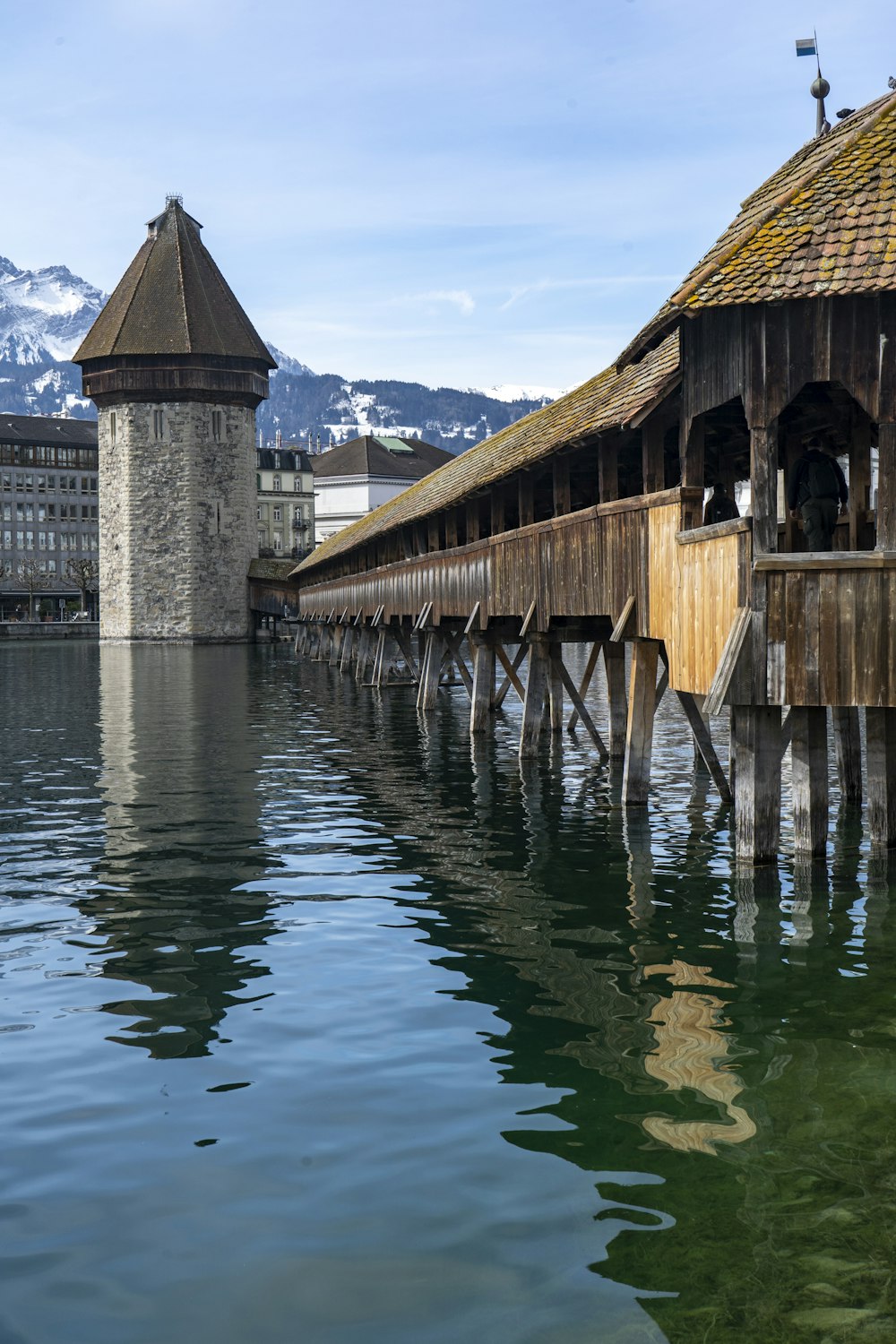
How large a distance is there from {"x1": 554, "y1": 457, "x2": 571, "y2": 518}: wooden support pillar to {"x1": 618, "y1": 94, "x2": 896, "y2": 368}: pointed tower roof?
5.58m

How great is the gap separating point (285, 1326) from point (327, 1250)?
0.43 metres

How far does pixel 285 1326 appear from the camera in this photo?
4.04 meters

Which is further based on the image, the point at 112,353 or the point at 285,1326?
the point at 112,353

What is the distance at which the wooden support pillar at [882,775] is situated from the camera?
32.6 ft

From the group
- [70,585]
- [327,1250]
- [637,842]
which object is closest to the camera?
[327,1250]

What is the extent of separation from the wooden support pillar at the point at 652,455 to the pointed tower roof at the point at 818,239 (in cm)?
223

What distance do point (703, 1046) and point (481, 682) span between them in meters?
15.0

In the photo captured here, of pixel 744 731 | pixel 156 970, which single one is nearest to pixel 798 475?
pixel 744 731

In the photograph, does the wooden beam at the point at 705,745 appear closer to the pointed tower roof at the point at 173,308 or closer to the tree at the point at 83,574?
the pointed tower roof at the point at 173,308

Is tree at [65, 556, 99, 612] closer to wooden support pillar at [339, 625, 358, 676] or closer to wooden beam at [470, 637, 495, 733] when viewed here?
wooden support pillar at [339, 625, 358, 676]

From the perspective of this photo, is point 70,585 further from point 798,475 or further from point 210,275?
point 798,475

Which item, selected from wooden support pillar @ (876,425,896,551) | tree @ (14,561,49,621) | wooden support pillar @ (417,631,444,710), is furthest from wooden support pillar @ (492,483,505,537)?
tree @ (14,561,49,621)

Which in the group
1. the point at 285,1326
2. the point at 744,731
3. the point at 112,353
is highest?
the point at 112,353

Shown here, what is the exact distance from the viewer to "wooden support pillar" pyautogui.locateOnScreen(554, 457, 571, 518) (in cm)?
1614
